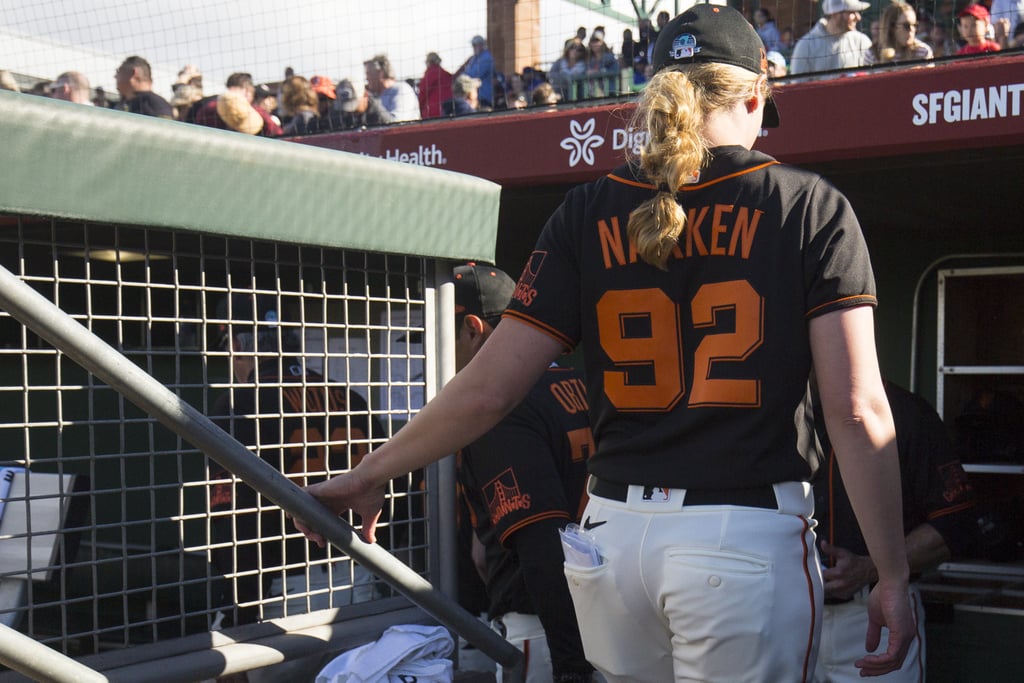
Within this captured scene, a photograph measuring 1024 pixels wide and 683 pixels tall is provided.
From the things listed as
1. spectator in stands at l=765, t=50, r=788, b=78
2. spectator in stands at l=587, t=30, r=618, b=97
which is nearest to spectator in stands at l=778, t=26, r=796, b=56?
spectator in stands at l=765, t=50, r=788, b=78

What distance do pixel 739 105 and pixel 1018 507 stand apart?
201 inches

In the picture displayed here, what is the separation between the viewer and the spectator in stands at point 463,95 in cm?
744

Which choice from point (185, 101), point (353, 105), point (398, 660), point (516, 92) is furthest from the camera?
point (185, 101)

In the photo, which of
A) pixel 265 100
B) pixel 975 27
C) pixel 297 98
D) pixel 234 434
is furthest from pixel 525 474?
pixel 265 100

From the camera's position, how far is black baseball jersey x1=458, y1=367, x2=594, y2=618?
101 inches

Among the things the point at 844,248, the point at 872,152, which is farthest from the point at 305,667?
the point at 872,152

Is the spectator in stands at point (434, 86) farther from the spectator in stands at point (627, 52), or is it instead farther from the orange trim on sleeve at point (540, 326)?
the orange trim on sleeve at point (540, 326)

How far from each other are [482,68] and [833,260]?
676cm

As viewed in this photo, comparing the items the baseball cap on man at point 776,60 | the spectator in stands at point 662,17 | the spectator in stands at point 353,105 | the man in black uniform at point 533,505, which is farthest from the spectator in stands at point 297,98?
the man in black uniform at point 533,505

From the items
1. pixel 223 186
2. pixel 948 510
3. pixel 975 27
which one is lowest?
pixel 948 510

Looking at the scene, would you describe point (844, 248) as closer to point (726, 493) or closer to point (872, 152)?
point (726, 493)

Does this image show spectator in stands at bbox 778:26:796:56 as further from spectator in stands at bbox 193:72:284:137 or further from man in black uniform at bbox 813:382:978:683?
man in black uniform at bbox 813:382:978:683

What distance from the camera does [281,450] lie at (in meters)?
2.32

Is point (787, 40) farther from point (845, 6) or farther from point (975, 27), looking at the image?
point (975, 27)
